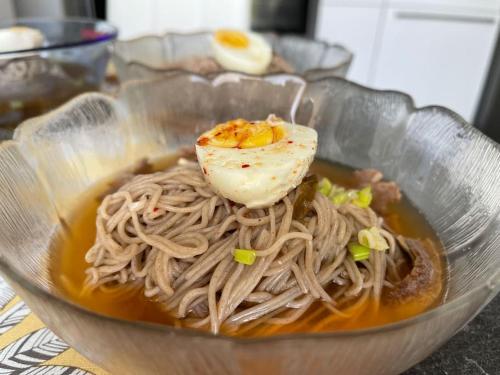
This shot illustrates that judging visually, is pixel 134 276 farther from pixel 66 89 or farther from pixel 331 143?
pixel 66 89

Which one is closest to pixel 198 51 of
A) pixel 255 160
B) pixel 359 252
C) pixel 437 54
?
pixel 255 160

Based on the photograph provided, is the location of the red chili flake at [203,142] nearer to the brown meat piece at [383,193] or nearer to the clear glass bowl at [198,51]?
the brown meat piece at [383,193]

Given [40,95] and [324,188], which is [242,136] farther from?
[40,95]

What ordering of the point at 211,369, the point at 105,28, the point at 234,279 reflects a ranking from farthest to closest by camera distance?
the point at 105,28, the point at 234,279, the point at 211,369

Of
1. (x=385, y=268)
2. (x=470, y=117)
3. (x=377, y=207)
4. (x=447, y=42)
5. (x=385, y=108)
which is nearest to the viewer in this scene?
(x=385, y=268)

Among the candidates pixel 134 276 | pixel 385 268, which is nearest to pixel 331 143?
pixel 385 268

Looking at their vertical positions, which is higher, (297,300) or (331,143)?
(331,143)

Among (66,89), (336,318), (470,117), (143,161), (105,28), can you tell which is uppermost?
(105,28)

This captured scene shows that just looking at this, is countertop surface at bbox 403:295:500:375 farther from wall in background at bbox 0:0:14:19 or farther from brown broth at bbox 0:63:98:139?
wall in background at bbox 0:0:14:19
